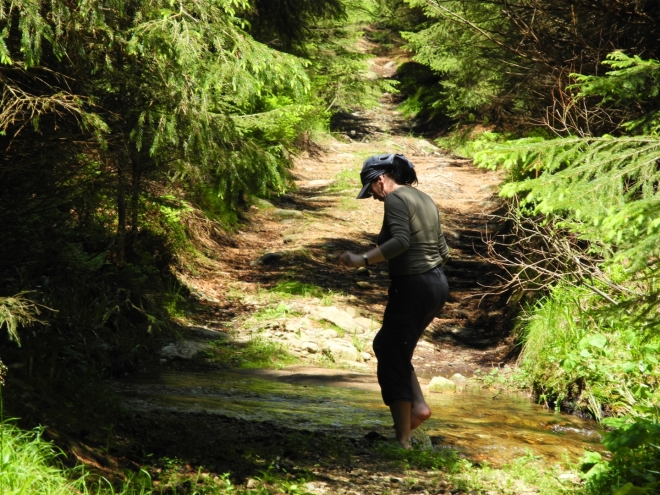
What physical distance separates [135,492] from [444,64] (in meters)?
19.5

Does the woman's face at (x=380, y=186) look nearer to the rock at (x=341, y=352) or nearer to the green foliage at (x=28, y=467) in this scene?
the green foliage at (x=28, y=467)

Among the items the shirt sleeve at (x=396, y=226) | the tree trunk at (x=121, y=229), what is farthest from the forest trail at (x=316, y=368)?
the shirt sleeve at (x=396, y=226)

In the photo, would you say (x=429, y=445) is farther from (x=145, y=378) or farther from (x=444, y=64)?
(x=444, y=64)

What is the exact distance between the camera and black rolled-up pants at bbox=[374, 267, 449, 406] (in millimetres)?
4863

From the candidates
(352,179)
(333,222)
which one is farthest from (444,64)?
(333,222)

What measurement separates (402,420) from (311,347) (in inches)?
167

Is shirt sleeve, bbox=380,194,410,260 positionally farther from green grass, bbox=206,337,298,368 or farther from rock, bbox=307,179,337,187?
rock, bbox=307,179,337,187

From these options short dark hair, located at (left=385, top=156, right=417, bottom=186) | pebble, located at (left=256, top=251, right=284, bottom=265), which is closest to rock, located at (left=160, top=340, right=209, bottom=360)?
short dark hair, located at (left=385, top=156, right=417, bottom=186)

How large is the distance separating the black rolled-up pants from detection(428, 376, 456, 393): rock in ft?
9.42

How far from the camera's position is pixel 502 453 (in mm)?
5191

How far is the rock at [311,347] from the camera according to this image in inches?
357

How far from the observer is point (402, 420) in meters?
4.91

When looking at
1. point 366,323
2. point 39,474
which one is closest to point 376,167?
point 39,474

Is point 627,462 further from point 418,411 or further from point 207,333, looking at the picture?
point 207,333
